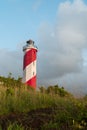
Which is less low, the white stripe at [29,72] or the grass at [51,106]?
the white stripe at [29,72]

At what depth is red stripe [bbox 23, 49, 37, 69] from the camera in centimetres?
2506

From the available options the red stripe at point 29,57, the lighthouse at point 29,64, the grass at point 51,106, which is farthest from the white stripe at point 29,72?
the grass at point 51,106

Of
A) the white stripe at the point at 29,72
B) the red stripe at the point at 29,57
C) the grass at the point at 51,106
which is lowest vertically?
the grass at the point at 51,106

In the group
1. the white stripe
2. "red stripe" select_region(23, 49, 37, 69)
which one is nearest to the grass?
the white stripe

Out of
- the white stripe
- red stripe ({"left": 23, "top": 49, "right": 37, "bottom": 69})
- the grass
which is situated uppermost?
red stripe ({"left": 23, "top": 49, "right": 37, "bottom": 69})

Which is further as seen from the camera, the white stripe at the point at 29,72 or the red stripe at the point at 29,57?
the red stripe at the point at 29,57

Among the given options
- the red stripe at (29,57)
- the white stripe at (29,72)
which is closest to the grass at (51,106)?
the white stripe at (29,72)

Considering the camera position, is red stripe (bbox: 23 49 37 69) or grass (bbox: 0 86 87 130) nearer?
grass (bbox: 0 86 87 130)

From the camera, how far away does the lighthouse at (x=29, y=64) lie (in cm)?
2464

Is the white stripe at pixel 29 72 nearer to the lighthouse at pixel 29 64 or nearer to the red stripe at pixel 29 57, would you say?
the lighthouse at pixel 29 64

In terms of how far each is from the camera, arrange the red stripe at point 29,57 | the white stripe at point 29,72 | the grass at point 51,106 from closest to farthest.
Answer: the grass at point 51,106 < the white stripe at point 29,72 < the red stripe at point 29,57

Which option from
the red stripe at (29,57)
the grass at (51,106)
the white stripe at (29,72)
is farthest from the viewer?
the red stripe at (29,57)

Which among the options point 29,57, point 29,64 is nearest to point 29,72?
point 29,64

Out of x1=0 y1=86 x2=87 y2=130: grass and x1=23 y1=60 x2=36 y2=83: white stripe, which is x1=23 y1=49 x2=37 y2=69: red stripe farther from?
x1=0 y1=86 x2=87 y2=130: grass
